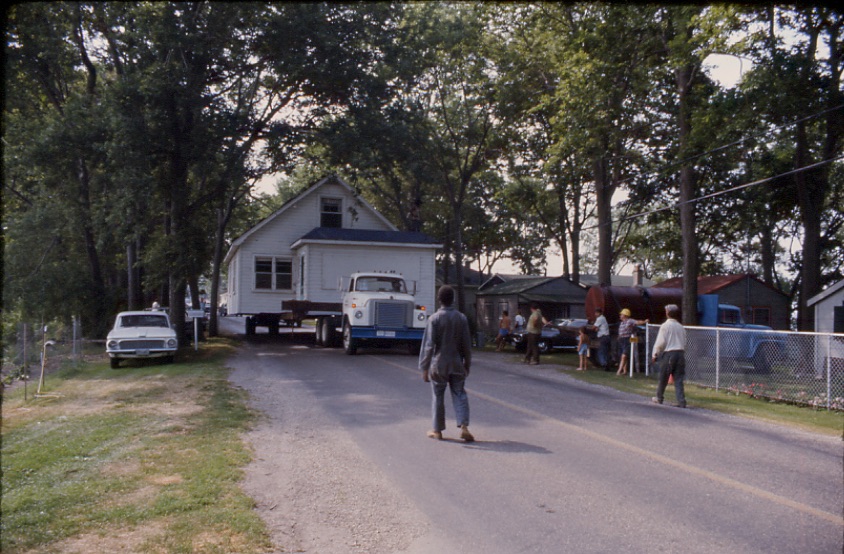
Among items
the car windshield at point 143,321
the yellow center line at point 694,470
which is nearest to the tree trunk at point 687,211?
the yellow center line at point 694,470

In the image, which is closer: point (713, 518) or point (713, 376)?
point (713, 518)

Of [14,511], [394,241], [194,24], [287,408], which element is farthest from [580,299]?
[14,511]

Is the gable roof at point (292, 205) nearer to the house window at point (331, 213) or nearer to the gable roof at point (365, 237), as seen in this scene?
the house window at point (331, 213)

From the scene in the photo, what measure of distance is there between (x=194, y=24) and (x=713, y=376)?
54.9ft

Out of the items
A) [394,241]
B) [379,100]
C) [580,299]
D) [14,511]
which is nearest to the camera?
[14,511]

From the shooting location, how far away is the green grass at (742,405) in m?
11.5

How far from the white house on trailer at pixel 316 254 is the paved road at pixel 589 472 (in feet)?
49.4

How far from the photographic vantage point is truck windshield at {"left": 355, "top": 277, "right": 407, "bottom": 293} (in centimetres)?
2320

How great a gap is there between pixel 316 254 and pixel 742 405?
18471mm

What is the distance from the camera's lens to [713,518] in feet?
19.3

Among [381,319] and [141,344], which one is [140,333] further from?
[381,319]

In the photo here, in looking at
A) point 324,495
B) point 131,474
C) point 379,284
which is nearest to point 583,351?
point 379,284

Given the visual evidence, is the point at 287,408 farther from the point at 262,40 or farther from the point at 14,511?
the point at 262,40

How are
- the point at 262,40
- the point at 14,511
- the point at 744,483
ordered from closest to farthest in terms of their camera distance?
1. the point at 14,511
2. the point at 744,483
3. the point at 262,40
